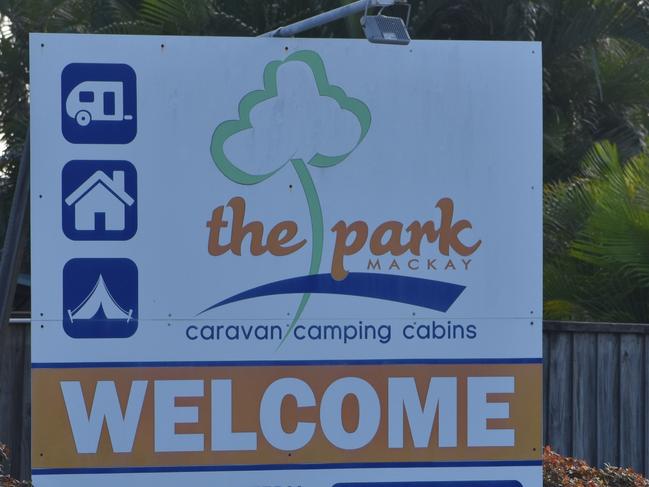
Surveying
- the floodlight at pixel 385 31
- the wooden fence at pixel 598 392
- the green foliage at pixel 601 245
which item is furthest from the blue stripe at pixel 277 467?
the green foliage at pixel 601 245

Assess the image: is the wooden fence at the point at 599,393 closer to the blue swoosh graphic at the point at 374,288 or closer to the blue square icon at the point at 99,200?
the blue swoosh graphic at the point at 374,288

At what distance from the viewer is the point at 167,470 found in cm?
454

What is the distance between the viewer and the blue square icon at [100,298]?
14.6 ft

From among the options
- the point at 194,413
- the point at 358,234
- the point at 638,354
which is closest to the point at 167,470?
the point at 194,413

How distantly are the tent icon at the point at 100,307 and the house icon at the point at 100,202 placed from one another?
0.22 m

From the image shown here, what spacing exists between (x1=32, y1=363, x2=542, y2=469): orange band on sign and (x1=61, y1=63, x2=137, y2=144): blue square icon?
0.95 meters

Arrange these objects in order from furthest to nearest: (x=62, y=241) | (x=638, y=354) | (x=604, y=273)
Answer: (x=604, y=273)
(x=638, y=354)
(x=62, y=241)

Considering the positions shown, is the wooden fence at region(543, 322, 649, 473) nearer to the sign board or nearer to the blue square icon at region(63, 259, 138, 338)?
the sign board

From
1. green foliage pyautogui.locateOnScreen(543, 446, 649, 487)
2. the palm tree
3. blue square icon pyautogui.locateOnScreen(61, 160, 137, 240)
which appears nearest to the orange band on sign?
blue square icon pyautogui.locateOnScreen(61, 160, 137, 240)

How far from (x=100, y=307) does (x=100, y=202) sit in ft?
1.40

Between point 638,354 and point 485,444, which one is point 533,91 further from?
point 638,354

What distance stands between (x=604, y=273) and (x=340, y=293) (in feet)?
18.7

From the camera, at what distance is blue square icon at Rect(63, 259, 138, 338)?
14.6 feet

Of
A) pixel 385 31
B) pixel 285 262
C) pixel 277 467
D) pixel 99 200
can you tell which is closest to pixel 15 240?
pixel 99 200
